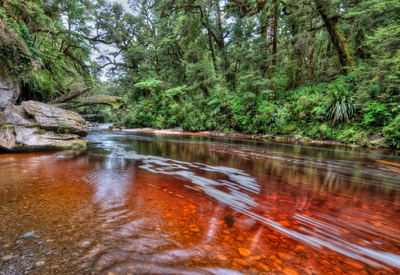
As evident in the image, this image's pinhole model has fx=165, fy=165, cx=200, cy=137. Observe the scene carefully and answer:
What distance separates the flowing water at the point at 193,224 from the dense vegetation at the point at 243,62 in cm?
577

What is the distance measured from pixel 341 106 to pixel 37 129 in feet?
39.7

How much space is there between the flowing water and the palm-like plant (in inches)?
246

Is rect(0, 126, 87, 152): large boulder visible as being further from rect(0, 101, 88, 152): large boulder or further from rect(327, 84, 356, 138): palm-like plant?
rect(327, 84, 356, 138): palm-like plant

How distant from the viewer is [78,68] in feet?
34.1

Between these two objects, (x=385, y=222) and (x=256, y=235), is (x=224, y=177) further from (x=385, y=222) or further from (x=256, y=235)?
(x=385, y=222)

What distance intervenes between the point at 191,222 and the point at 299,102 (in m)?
10.3

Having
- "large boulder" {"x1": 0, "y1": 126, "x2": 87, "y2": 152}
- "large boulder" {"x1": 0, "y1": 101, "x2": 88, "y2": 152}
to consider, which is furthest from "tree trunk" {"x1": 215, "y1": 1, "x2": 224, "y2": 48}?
"large boulder" {"x1": 0, "y1": 126, "x2": 87, "y2": 152}

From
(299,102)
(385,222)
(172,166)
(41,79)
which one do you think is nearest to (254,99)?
(299,102)

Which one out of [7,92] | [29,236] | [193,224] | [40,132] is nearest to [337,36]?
[193,224]

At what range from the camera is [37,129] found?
5.05m

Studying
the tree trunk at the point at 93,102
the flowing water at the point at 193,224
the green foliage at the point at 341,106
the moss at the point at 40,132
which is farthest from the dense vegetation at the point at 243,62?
the flowing water at the point at 193,224

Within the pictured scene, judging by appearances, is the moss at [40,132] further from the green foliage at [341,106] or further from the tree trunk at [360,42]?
the tree trunk at [360,42]

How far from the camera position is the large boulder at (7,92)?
5.63 m

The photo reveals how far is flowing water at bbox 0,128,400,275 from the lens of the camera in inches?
41.1
